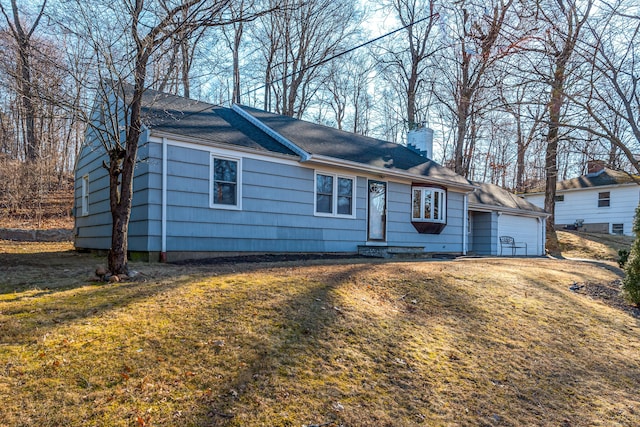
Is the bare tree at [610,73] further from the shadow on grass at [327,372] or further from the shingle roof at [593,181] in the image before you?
the shingle roof at [593,181]

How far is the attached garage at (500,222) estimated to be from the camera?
18156 millimetres

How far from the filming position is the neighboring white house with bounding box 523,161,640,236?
25000 millimetres

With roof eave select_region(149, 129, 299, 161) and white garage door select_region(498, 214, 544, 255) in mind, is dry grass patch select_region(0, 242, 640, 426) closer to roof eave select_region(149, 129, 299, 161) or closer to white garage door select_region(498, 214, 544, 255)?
roof eave select_region(149, 129, 299, 161)

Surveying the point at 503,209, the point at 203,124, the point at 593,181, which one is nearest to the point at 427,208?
the point at 503,209

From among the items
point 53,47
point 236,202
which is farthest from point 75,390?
point 236,202

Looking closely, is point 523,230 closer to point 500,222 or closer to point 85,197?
point 500,222

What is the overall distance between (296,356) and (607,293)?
8134 millimetres

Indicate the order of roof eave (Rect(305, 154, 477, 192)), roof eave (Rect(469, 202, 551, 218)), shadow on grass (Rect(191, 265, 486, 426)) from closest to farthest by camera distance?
1. shadow on grass (Rect(191, 265, 486, 426))
2. roof eave (Rect(305, 154, 477, 192))
3. roof eave (Rect(469, 202, 551, 218))

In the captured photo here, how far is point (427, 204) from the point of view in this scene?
13977 millimetres

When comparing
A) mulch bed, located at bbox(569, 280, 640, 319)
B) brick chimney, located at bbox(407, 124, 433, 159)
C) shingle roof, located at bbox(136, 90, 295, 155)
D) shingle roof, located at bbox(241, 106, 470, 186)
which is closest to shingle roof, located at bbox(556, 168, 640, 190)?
brick chimney, located at bbox(407, 124, 433, 159)

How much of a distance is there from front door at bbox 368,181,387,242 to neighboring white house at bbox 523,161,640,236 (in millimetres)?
18166

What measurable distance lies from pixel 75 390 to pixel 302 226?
8.29 metres

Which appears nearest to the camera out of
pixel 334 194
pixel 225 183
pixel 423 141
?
pixel 225 183

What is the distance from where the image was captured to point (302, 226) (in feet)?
35.9
